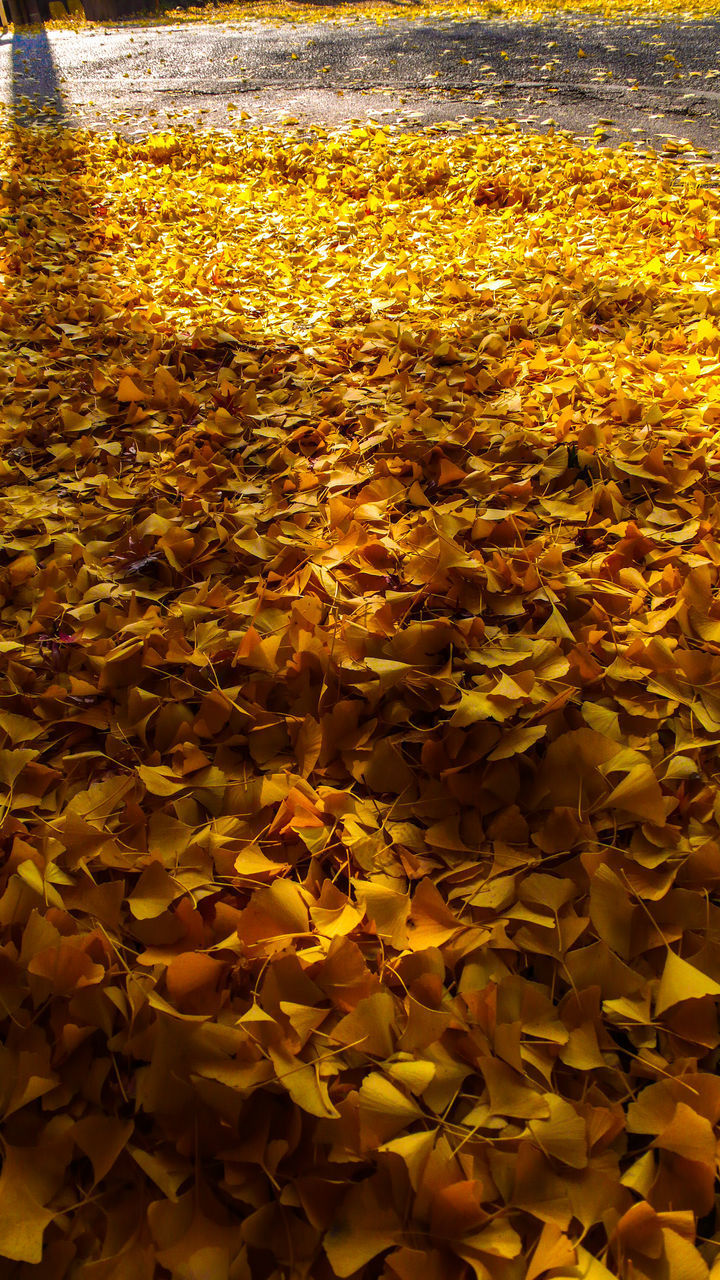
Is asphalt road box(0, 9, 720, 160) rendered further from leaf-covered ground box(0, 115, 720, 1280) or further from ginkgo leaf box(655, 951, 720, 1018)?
ginkgo leaf box(655, 951, 720, 1018)

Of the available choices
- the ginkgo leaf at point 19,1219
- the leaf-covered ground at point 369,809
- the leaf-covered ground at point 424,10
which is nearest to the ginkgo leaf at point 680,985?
the leaf-covered ground at point 369,809

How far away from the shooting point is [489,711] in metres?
0.92

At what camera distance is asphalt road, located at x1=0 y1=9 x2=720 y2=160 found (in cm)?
390

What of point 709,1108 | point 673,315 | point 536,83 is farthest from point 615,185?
point 709,1108

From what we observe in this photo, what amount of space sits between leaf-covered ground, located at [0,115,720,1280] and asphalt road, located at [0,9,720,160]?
2.77m

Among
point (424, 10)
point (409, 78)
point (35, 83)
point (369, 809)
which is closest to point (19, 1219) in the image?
point (369, 809)

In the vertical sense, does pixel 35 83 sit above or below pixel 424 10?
below

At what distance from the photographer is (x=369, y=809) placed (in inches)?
36.5

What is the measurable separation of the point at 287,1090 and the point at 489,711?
457 millimetres

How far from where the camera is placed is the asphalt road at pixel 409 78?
3.90 meters

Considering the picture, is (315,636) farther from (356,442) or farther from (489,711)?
(356,442)

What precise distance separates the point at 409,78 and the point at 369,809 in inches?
209

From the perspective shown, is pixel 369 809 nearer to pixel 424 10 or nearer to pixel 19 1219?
pixel 19 1219

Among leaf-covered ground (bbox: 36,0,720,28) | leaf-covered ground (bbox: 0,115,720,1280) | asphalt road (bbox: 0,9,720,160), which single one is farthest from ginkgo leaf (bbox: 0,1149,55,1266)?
leaf-covered ground (bbox: 36,0,720,28)
